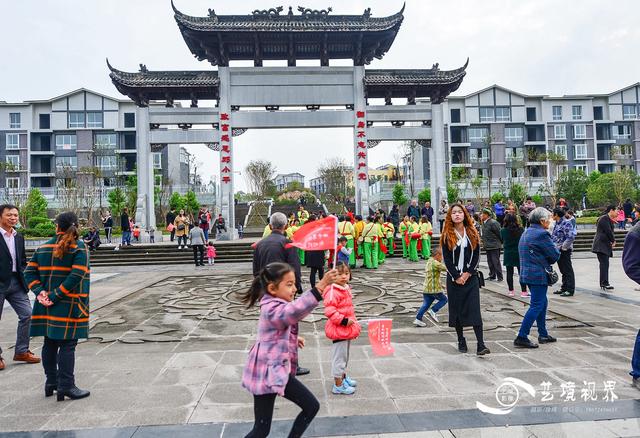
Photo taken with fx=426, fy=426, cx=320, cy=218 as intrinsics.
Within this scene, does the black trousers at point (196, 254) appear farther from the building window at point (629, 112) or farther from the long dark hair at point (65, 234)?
the building window at point (629, 112)

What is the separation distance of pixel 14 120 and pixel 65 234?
50742mm

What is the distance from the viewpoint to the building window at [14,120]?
144 feet

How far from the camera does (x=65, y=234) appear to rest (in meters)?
3.76

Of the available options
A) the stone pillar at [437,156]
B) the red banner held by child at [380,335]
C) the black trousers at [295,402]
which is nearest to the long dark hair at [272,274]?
the black trousers at [295,402]

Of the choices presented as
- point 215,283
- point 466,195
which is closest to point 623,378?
point 215,283

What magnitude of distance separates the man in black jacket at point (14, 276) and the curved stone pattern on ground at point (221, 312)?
3.57 feet

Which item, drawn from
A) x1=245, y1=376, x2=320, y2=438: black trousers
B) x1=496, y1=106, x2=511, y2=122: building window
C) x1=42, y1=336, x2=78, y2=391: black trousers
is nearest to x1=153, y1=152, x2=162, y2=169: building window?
x1=496, y1=106, x2=511, y2=122: building window

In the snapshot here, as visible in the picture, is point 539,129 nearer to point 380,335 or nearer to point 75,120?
point 75,120

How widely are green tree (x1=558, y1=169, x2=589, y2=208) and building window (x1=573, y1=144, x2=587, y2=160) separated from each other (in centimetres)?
1300

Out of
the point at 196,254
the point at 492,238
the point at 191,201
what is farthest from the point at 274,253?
the point at 191,201

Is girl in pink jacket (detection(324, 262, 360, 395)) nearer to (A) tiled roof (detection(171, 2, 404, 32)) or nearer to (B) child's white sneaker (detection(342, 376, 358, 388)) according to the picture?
(B) child's white sneaker (detection(342, 376, 358, 388))

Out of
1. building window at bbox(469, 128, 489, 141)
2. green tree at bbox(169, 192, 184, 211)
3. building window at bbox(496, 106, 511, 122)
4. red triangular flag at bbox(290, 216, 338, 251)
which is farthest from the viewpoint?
building window at bbox(496, 106, 511, 122)

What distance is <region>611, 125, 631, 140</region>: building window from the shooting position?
49469 millimetres

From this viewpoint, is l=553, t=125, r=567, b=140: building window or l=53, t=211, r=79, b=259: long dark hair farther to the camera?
l=553, t=125, r=567, b=140: building window
